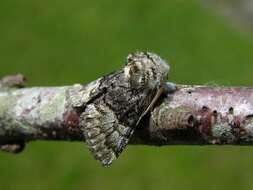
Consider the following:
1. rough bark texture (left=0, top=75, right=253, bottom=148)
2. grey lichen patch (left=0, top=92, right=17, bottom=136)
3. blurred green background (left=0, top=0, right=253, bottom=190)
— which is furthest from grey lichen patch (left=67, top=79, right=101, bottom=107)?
blurred green background (left=0, top=0, right=253, bottom=190)

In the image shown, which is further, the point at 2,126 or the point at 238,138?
the point at 2,126

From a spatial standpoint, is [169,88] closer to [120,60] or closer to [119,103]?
[119,103]

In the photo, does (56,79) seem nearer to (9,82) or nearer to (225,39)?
(225,39)

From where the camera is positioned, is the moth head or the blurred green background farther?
the blurred green background

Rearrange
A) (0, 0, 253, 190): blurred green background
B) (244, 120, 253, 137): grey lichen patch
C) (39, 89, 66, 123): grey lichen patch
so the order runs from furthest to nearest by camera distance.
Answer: (0, 0, 253, 190): blurred green background, (39, 89, 66, 123): grey lichen patch, (244, 120, 253, 137): grey lichen patch

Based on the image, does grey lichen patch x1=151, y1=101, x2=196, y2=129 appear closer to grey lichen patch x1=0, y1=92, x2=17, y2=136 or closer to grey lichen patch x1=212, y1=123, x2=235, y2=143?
grey lichen patch x1=212, y1=123, x2=235, y2=143

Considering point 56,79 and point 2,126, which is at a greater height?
point 2,126


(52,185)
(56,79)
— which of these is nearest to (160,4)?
(56,79)
